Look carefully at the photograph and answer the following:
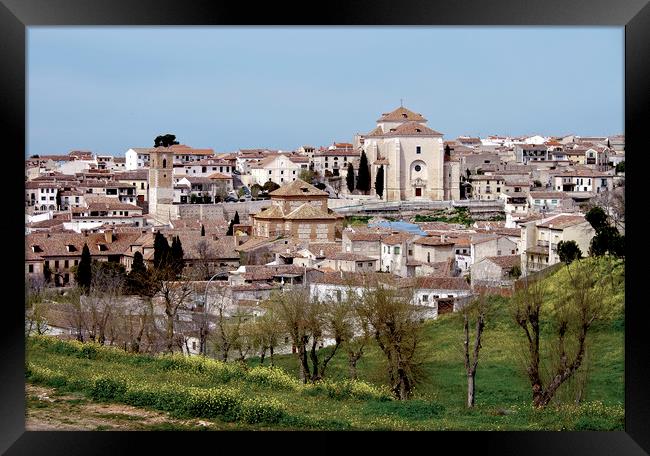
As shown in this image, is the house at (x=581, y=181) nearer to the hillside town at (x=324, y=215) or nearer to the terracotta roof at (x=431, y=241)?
the hillside town at (x=324, y=215)

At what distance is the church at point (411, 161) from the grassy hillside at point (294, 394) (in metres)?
18.2

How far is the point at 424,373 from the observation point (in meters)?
5.12

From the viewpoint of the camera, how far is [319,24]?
2.82 m

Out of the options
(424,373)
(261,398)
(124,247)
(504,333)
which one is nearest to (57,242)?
(124,247)

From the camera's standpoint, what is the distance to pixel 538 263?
33.7 ft

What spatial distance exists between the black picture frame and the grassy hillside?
17.6 inches

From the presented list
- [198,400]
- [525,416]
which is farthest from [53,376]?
[525,416]

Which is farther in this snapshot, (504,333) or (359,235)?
(359,235)

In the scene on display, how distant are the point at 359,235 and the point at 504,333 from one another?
642 cm

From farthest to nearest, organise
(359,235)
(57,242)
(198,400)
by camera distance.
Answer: (359,235) → (57,242) → (198,400)
